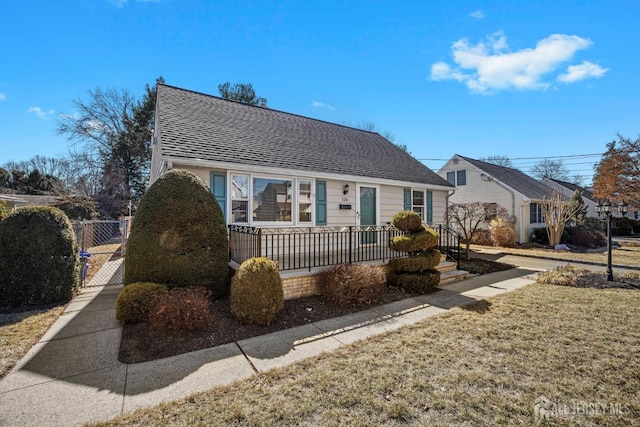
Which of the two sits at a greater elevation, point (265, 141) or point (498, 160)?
point (498, 160)

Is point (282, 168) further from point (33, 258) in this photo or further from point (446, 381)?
point (446, 381)

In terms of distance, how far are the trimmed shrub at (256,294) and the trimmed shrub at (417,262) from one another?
3290 mm

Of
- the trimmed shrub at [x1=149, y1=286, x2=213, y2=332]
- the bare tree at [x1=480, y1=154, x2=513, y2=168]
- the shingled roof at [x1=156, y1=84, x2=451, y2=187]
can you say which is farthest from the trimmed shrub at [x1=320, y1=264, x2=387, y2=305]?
the bare tree at [x1=480, y1=154, x2=513, y2=168]

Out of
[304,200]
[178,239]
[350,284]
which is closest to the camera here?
[178,239]

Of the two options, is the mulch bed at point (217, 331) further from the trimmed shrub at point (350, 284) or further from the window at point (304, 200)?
the window at point (304, 200)

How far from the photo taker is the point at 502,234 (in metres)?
15.2

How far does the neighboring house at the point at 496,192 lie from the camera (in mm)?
16594

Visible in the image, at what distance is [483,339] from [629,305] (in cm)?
390

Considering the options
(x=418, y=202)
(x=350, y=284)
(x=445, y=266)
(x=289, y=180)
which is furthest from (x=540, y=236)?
(x=350, y=284)

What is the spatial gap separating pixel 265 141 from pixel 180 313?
6.24 m

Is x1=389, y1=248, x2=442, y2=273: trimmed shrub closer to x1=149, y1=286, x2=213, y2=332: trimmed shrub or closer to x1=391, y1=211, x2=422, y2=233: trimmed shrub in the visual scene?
x1=391, y1=211, x2=422, y2=233: trimmed shrub

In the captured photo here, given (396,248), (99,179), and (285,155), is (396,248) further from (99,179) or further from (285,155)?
(99,179)

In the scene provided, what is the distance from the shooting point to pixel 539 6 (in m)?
7.68

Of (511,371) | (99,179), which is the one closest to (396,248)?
(511,371)
